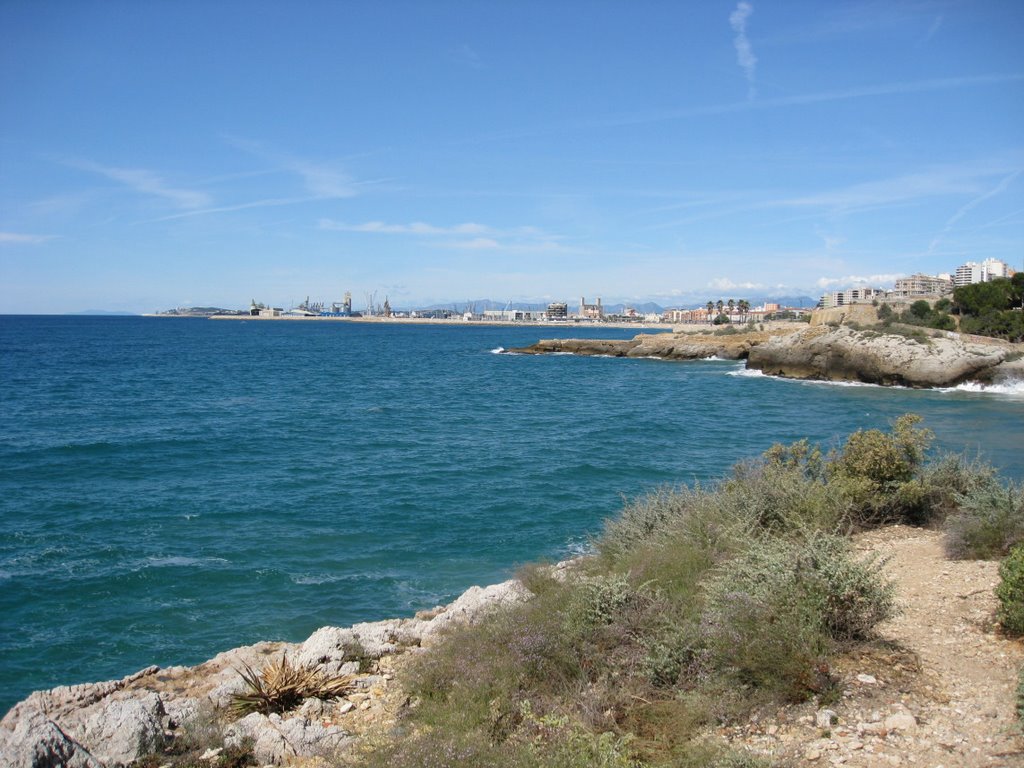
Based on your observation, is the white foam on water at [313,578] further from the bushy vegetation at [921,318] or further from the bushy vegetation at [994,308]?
the bushy vegetation at [994,308]

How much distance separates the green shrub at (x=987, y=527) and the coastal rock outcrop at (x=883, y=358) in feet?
114

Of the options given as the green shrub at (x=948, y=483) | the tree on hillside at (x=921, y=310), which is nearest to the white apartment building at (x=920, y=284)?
the tree on hillside at (x=921, y=310)

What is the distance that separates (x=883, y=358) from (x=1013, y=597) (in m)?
40.3

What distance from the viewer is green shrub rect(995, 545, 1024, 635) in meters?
6.20

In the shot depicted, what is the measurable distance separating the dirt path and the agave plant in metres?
3.82

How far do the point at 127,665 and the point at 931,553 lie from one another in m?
11.1

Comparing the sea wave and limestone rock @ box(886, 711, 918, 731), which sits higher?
limestone rock @ box(886, 711, 918, 731)

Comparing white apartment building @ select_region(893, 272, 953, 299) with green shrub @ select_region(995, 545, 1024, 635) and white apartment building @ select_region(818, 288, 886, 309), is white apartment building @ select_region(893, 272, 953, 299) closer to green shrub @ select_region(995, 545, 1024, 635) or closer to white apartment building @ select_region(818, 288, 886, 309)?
white apartment building @ select_region(818, 288, 886, 309)

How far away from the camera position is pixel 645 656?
6.07 metres

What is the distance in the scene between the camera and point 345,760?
17.4 ft

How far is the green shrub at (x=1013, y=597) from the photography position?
20.4 ft

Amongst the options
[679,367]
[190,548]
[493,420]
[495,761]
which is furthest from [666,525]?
[679,367]

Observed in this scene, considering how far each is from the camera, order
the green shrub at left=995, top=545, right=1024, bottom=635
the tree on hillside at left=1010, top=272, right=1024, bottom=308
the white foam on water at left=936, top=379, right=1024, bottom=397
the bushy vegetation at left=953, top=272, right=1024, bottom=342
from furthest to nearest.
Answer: the tree on hillside at left=1010, top=272, right=1024, bottom=308 < the bushy vegetation at left=953, top=272, right=1024, bottom=342 < the white foam on water at left=936, top=379, right=1024, bottom=397 < the green shrub at left=995, top=545, right=1024, bottom=635

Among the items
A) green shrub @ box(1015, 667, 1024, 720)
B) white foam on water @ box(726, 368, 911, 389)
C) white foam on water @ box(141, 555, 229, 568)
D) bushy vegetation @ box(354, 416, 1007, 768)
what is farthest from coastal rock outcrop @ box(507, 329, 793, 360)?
green shrub @ box(1015, 667, 1024, 720)
